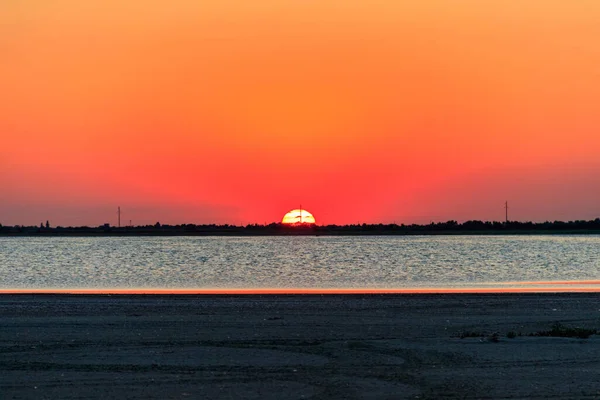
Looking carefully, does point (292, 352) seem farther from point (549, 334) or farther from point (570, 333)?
point (570, 333)

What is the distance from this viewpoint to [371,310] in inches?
1057

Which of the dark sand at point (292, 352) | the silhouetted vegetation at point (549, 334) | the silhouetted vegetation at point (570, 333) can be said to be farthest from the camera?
the silhouetted vegetation at point (570, 333)

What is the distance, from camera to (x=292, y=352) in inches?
695

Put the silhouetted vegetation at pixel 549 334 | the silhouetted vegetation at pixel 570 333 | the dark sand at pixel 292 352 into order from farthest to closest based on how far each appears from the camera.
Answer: the silhouetted vegetation at pixel 570 333, the silhouetted vegetation at pixel 549 334, the dark sand at pixel 292 352

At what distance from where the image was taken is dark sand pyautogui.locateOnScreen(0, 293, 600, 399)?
14.0 meters

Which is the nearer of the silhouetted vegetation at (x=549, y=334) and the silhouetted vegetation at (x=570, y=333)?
the silhouetted vegetation at (x=549, y=334)

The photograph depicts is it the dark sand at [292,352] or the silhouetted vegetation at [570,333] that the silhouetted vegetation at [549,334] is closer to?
the silhouetted vegetation at [570,333]

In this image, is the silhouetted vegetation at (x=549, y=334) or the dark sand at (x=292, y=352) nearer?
the dark sand at (x=292, y=352)

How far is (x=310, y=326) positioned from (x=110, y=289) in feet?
70.0

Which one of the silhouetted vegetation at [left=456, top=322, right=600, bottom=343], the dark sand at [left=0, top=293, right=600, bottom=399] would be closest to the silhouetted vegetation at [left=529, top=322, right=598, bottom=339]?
the silhouetted vegetation at [left=456, top=322, right=600, bottom=343]

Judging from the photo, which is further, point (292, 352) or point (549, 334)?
point (549, 334)

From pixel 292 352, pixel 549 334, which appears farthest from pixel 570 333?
pixel 292 352

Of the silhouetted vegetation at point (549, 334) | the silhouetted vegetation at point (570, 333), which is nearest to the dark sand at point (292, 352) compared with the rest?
the silhouetted vegetation at point (549, 334)

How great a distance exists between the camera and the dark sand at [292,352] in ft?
45.9
